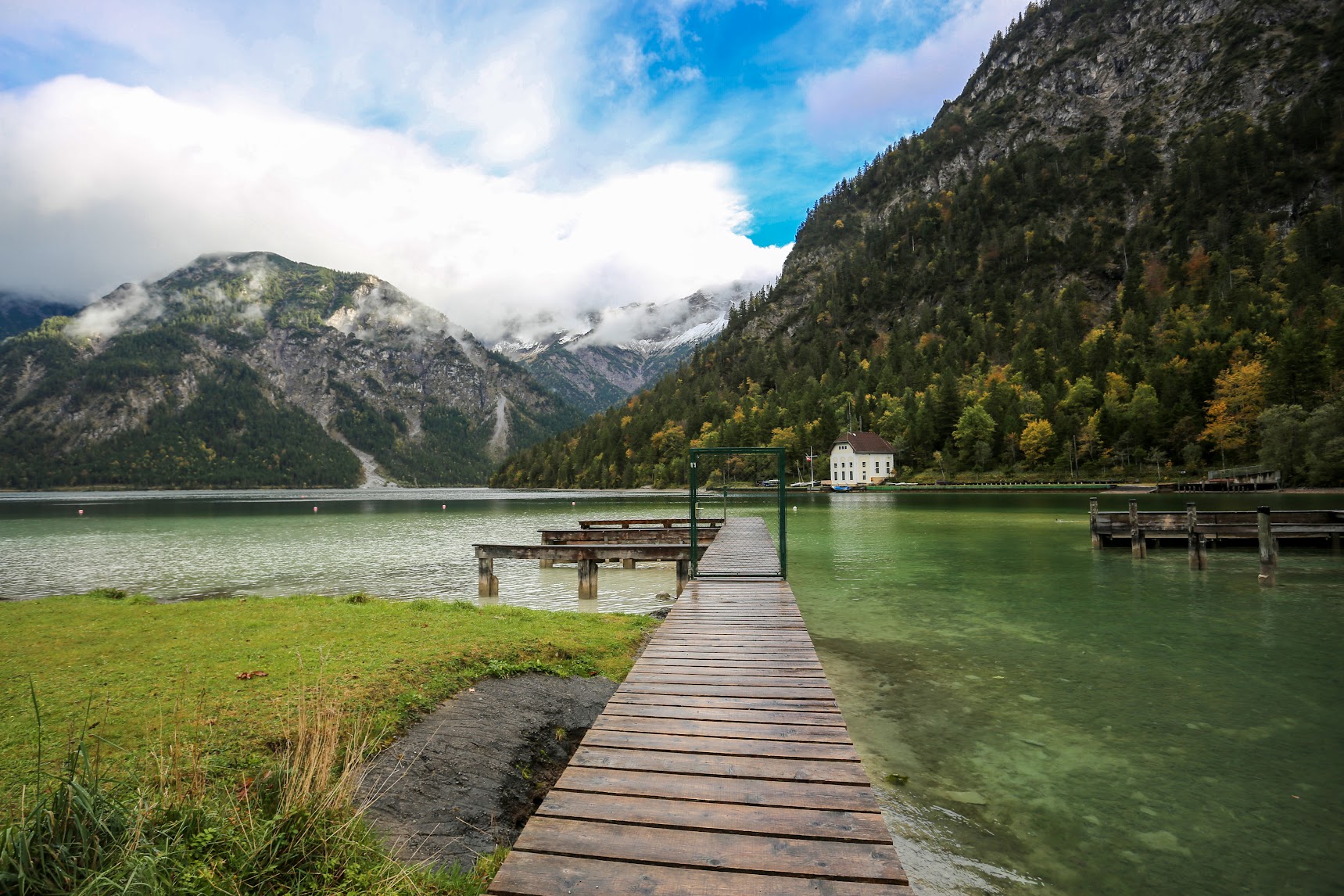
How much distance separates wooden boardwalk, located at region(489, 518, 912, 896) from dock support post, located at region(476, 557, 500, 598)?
52.0 ft

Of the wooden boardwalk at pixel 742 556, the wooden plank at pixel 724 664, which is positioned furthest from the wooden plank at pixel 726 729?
the wooden boardwalk at pixel 742 556

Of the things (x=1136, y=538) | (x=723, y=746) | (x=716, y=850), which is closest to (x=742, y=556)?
(x=723, y=746)


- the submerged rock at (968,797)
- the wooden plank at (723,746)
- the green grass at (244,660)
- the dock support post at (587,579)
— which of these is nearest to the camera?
the wooden plank at (723,746)

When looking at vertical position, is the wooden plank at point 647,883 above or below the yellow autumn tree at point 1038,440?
below

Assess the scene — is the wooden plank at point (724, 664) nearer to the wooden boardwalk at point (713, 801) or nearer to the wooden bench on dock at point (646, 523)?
the wooden boardwalk at point (713, 801)

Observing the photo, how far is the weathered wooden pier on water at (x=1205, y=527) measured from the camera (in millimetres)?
24141

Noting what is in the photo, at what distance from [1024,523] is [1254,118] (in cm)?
20153

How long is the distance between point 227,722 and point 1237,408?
11612 centimetres

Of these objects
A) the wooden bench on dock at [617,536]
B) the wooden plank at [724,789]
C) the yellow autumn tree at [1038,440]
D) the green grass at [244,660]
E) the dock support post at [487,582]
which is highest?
the yellow autumn tree at [1038,440]

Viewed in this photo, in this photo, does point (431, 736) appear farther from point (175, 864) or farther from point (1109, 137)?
point (1109, 137)

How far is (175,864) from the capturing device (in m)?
3.58

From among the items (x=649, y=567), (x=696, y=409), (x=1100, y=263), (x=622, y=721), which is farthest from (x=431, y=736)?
(x=1100, y=263)

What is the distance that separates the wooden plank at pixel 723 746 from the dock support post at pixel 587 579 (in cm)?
1600

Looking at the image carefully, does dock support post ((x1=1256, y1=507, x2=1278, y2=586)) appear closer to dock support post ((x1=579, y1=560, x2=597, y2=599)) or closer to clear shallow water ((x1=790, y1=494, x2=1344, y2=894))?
clear shallow water ((x1=790, y1=494, x2=1344, y2=894))
